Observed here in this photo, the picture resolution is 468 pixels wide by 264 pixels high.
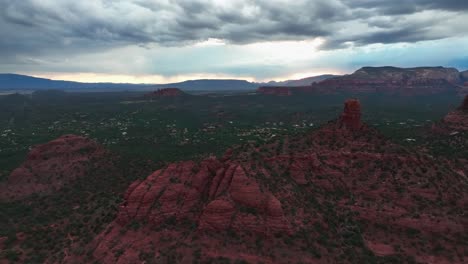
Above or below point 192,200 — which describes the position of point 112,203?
below

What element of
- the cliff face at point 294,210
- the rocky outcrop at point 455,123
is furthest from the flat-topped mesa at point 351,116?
the rocky outcrop at point 455,123

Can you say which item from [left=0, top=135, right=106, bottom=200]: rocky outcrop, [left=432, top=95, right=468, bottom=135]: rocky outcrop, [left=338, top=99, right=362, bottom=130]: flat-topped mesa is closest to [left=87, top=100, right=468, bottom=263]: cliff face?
[left=338, top=99, right=362, bottom=130]: flat-topped mesa

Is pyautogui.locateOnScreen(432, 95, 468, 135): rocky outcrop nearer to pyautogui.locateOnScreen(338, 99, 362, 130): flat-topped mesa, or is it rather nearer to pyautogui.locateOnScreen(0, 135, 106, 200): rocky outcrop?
pyautogui.locateOnScreen(338, 99, 362, 130): flat-topped mesa

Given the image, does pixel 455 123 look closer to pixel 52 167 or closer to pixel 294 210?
pixel 294 210

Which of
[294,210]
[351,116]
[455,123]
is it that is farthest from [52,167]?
[455,123]

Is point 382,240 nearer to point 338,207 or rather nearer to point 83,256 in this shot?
point 338,207

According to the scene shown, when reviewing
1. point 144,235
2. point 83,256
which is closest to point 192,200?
point 144,235
